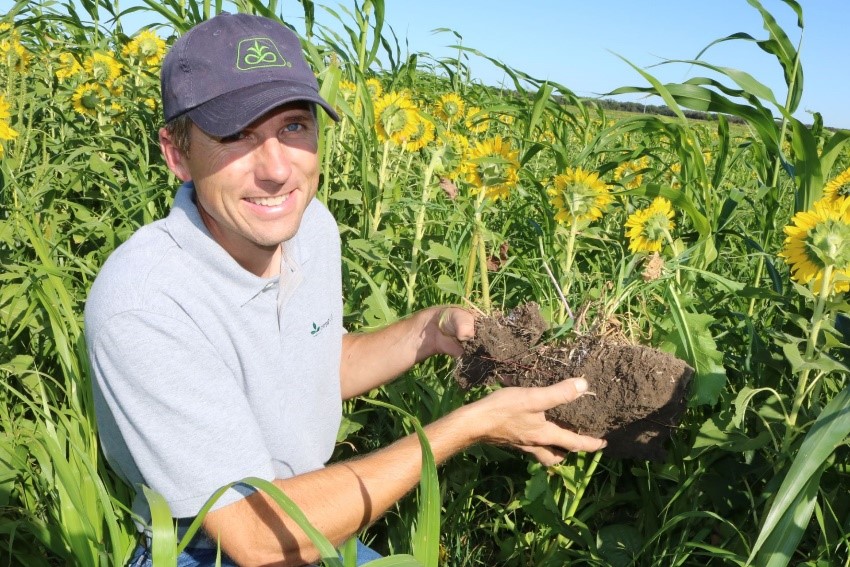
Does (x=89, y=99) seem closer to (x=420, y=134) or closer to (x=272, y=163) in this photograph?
(x=420, y=134)

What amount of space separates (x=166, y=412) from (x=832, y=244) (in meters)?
1.28

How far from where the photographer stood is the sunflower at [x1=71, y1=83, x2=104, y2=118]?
328cm

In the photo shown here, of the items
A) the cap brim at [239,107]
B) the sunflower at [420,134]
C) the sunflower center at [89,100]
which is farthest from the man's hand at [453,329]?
the sunflower center at [89,100]

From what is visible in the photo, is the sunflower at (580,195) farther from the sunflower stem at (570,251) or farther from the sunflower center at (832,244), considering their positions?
the sunflower center at (832,244)

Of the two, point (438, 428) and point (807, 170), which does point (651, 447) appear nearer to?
point (438, 428)

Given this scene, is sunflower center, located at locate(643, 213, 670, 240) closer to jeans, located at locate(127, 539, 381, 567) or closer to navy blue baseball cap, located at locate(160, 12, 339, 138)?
navy blue baseball cap, located at locate(160, 12, 339, 138)

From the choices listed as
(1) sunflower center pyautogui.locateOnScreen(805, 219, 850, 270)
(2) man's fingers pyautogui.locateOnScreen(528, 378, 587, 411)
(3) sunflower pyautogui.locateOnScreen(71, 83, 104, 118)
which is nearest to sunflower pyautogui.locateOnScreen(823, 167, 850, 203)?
(1) sunflower center pyautogui.locateOnScreen(805, 219, 850, 270)

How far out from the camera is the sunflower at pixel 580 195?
2.08 meters

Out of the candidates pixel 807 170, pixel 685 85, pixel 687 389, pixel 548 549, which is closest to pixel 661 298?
pixel 687 389

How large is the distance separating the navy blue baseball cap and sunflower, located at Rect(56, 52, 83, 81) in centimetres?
226

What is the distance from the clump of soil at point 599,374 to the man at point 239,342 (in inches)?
2.2

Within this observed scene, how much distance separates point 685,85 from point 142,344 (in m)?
1.39

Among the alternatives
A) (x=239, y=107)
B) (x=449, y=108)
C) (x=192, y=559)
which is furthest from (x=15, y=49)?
(x=192, y=559)

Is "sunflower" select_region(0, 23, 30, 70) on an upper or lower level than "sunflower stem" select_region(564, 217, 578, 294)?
upper
